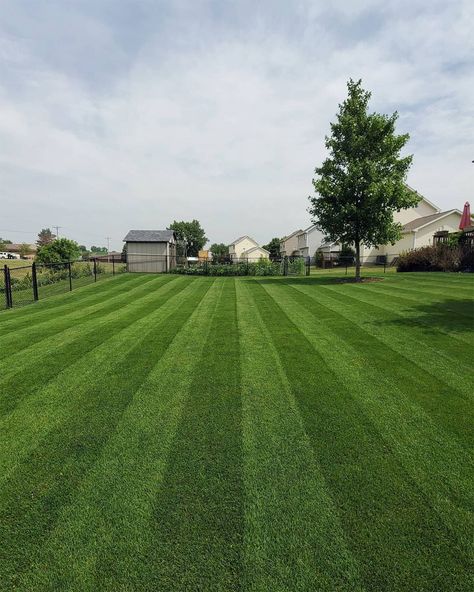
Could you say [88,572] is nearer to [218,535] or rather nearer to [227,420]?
[218,535]

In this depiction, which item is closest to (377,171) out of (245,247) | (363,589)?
(363,589)

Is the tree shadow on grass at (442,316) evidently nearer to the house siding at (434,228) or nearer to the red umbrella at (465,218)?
the red umbrella at (465,218)

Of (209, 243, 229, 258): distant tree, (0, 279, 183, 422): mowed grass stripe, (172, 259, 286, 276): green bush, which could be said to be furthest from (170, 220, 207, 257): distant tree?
(0, 279, 183, 422): mowed grass stripe

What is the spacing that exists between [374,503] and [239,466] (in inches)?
43.2

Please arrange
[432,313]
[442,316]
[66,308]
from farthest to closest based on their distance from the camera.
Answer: [66,308] < [432,313] < [442,316]

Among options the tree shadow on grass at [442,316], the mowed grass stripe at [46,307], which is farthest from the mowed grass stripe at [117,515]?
the mowed grass stripe at [46,307]

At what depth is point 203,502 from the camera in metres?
2.51

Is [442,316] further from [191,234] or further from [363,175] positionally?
[191,234]

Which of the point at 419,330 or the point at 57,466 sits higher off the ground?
the point at 419,330

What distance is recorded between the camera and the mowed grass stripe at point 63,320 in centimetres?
649

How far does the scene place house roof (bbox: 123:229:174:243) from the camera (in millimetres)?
33750

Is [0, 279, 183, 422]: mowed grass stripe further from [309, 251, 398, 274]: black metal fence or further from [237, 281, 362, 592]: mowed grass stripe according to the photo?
[309, 251, 398, 274]: black metal fence

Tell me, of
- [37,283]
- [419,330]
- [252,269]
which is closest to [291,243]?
[252,269]

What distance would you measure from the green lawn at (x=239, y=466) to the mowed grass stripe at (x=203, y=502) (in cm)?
1
